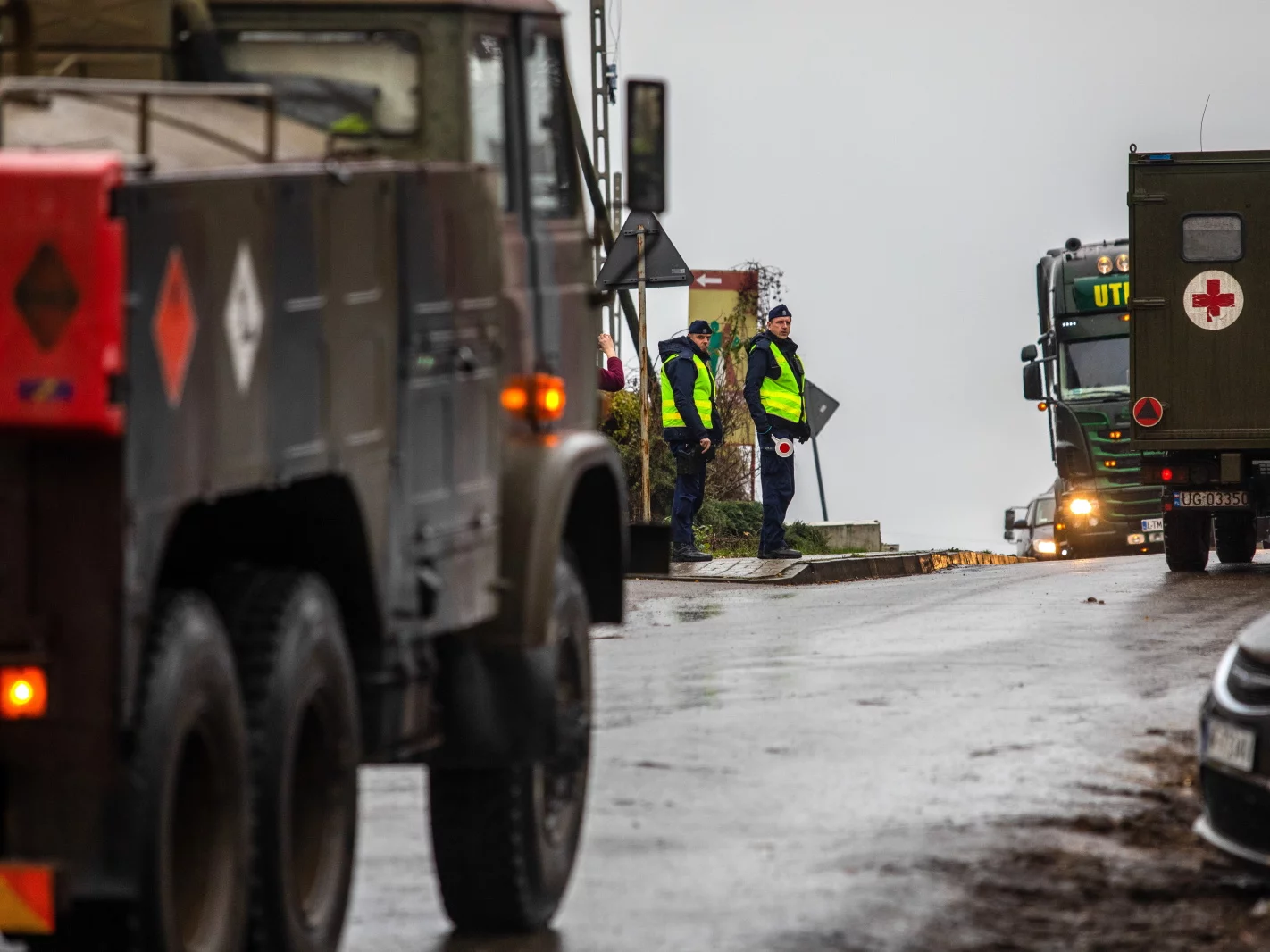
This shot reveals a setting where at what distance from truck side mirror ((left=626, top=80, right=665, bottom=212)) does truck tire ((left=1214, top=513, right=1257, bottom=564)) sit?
51.9 ft

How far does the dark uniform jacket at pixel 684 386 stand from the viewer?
65.2 feet

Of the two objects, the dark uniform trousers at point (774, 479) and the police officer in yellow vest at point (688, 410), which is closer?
the police officer in yellow vest at point (688, 410)

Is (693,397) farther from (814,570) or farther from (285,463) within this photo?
(285,463)

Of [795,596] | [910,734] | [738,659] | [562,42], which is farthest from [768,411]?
[562,42]

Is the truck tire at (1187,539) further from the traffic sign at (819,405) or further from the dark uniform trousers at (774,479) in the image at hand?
the traffic sign at (819,405)

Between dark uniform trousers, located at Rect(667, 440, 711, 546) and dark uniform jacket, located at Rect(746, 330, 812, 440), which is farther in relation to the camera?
dark uniform trousers, located at Rect(667, 440, 711, 546)

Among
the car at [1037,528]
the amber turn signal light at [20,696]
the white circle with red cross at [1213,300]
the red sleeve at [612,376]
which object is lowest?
the car at [1037,528]

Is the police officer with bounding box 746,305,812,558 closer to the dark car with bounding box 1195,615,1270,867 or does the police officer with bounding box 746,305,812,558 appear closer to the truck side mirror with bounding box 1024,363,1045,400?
the truck side mirror with bounding box 1024,363,1045,400

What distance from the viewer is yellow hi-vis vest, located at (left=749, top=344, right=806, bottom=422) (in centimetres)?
2005

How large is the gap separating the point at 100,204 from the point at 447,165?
193 centimetres

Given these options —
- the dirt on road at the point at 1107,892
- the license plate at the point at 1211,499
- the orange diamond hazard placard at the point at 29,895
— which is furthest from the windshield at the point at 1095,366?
the orange diamond hazard placard at the point at 29,895

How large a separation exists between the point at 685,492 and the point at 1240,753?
46.2 ft

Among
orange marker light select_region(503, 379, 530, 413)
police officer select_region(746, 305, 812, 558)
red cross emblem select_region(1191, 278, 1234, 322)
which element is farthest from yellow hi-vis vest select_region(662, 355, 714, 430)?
orange marker light select_region(503, 379, 530, 413)

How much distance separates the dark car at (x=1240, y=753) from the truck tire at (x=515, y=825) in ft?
5.58
